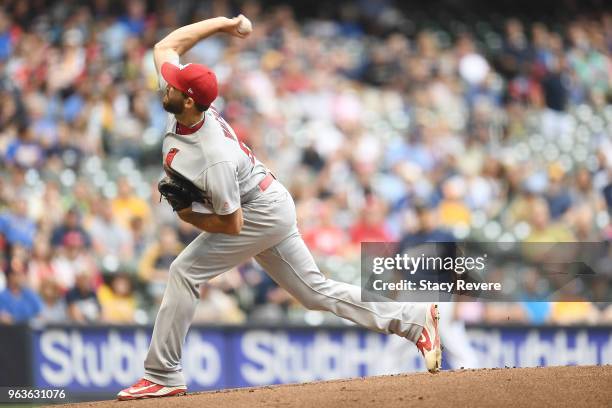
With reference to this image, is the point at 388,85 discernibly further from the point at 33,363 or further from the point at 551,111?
the point at 33,363

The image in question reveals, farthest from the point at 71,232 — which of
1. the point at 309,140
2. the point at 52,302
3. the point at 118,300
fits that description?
the point at 309,140

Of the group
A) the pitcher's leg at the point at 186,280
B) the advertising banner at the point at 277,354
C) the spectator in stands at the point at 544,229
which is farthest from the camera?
the spectator in stands at the point at 544,229

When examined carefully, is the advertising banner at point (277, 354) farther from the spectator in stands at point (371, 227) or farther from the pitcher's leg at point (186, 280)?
the pitcher's leg at point (186, 280)

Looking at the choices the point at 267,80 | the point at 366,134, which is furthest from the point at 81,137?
the point at 366,134

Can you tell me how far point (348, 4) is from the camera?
1348 centimetres

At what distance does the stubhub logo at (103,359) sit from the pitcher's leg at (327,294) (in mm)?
3303

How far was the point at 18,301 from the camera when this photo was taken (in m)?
9.84

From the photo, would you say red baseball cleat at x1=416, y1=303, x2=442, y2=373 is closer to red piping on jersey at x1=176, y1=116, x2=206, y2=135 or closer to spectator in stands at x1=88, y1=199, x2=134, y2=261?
red piping on jersey at x1=176, y1=116, x2=206, y2=135

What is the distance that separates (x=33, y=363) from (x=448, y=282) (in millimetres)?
3697

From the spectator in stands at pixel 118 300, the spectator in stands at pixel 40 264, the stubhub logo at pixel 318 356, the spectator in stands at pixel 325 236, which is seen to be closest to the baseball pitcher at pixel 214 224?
the stubhub logo at pixel 318 356

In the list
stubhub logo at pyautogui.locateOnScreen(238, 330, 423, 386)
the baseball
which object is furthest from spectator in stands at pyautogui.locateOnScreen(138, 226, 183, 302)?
the baseball

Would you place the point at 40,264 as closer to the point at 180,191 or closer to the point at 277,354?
the point at 277,354

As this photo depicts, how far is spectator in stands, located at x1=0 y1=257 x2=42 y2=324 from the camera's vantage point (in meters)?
9.77

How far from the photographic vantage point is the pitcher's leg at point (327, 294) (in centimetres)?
583
